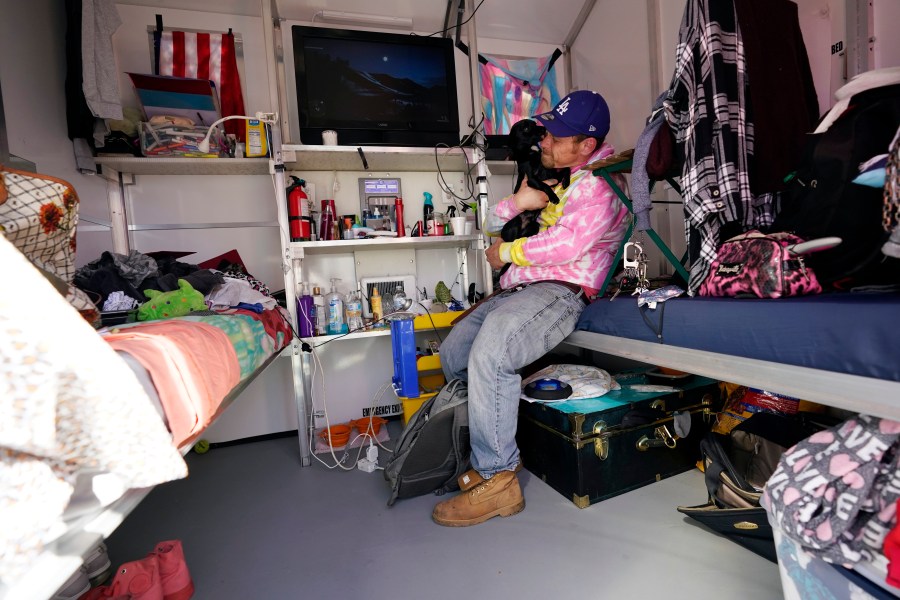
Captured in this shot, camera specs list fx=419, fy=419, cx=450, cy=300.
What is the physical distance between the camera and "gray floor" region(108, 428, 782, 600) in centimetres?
110

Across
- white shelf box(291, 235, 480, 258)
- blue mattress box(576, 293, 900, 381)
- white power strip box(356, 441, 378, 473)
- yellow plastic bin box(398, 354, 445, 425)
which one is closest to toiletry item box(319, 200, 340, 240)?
white shelf box(291, 235, 480, 258)

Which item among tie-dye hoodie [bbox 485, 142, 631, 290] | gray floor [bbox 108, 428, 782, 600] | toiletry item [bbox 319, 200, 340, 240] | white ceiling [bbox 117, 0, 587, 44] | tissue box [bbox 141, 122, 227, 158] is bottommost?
gray floor [bbox 108, 428, 782, 600]

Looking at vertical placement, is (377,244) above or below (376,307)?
above

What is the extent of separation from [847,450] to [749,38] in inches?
45.4

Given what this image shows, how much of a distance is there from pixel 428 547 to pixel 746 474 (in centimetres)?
99

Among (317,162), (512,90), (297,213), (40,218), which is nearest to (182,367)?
(40,218)

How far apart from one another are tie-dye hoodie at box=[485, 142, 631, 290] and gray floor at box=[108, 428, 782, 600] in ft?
2.77

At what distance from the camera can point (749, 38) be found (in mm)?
1230

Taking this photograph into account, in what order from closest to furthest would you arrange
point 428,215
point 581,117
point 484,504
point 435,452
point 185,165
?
point 484,504 → point 435,452 → point 581,117 → point 185,165 → point 428,215

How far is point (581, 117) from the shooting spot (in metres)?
1.69

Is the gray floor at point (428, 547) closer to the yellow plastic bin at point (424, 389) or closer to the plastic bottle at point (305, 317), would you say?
the yellow plastic bin at point (424, 389)

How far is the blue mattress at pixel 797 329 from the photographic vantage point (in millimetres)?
714

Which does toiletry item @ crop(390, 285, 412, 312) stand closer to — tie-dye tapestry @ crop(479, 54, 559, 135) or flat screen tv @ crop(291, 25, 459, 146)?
flat screen tv @ crop(291, 25, 459, 146)

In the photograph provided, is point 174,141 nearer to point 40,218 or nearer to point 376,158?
point 376,158
